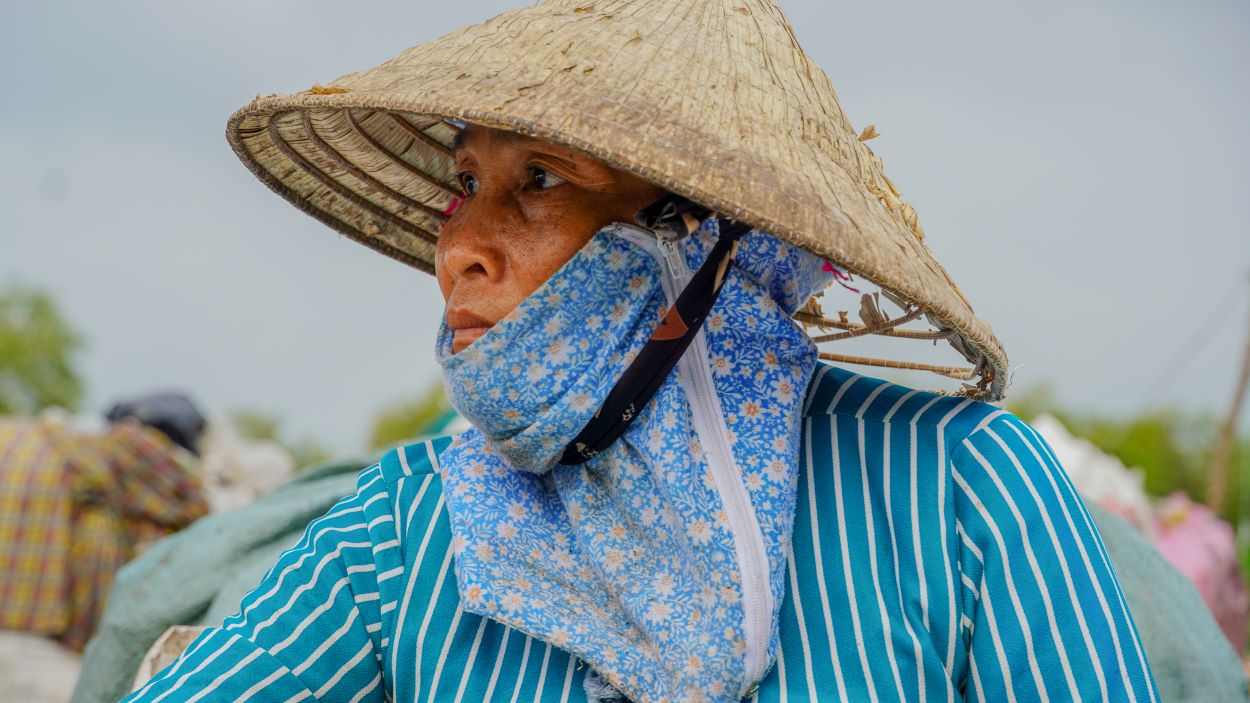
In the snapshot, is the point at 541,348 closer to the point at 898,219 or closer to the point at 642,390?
the point at 642,390

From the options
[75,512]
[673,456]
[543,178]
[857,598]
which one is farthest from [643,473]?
[75,512]

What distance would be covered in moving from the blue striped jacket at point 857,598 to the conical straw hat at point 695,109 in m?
0.17

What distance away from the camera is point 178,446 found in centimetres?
605

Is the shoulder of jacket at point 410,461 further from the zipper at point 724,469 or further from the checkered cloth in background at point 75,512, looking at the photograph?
the checkered cloth in background at point 75,512

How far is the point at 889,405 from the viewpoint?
1.58 m

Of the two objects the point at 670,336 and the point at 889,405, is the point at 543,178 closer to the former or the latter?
the point at 670,336

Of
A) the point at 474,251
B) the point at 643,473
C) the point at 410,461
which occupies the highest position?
the point at 474,251

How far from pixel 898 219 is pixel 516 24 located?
57 cm

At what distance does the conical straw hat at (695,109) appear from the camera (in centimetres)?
127

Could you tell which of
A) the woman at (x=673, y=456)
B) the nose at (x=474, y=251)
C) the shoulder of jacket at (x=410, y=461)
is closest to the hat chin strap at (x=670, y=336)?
the woman at (x=673, y=456)

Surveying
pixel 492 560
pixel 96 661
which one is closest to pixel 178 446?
pixel 96 661

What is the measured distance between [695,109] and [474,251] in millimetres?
364

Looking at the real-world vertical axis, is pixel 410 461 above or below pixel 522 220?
below

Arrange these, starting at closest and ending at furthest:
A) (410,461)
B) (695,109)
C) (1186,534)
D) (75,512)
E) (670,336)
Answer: (695,109) → (670,336) → (410,461) → (75,512) → (1186,534)
